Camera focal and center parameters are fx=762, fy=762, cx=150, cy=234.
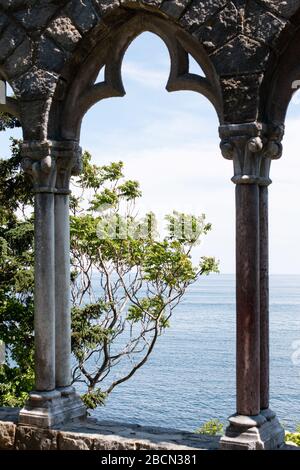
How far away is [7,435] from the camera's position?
5582mm

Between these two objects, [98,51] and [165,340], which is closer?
[98,51]

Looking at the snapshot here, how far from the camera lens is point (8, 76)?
19.1 feet

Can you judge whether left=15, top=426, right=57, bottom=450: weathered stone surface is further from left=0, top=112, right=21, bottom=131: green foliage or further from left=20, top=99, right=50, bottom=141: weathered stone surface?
left=0, top=112, right=21, bottom=131: green foliage

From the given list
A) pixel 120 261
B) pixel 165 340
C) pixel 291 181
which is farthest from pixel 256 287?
pixel 291 181

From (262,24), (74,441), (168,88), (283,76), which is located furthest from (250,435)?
(262,24)

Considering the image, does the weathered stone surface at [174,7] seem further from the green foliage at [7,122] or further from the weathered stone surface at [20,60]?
the green foliage at [7,122]

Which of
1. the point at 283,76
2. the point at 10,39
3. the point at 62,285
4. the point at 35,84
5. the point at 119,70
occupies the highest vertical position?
the point at 10,39

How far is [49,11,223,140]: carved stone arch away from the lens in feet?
17.3

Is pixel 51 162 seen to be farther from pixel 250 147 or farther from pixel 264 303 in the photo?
pixel 264 303

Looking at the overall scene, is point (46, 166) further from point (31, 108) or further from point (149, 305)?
point (149, 305)

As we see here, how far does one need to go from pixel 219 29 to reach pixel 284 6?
0.46m

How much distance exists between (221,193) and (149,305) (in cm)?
3478

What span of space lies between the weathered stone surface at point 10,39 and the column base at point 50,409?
8.39 feet

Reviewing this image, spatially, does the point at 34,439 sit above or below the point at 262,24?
below
